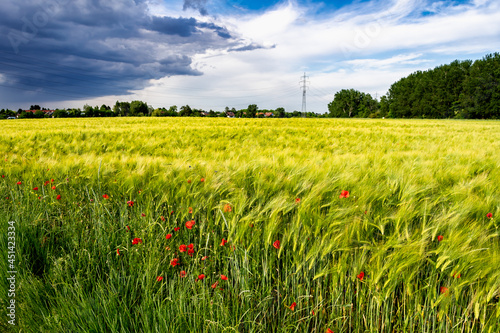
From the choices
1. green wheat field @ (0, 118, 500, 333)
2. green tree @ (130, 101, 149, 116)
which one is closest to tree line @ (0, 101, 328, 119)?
green tree @ (130, 101, 149, 116)

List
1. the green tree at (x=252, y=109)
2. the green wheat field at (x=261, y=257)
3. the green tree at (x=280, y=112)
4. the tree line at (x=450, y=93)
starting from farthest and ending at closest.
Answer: the green tree at (x=280, y=112), the green tree at (x=252, y=109), the tree line at (x=450, y=93), the green wheat field at (x=261, y=257)

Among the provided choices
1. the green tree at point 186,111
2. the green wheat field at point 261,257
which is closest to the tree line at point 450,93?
the green tree at point 186,111

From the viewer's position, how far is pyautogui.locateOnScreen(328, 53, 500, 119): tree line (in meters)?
52.7

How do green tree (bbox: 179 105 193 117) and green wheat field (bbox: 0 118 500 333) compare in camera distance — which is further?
green tree (bbox: 179 105 193 117)

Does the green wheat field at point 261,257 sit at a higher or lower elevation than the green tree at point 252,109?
lower

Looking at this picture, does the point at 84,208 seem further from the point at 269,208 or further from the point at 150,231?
the point at 269,208

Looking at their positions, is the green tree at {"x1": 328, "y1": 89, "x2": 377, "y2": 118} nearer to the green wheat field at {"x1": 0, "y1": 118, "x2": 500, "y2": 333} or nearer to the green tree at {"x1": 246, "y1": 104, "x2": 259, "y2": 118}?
the green tree at {"x1": 246, "y1": 104, "x2": 259, "y2": 118}

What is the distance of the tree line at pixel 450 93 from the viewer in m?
52.7

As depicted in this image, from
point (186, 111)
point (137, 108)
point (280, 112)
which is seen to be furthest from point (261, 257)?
point (280, 112)

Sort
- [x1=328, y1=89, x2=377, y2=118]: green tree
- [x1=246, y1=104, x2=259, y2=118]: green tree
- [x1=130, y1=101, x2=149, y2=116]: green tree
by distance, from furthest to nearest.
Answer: [x1=328, y1=89, x2=377, y2=118]: green tree, [x1=246, y1=104, x2=259, y2=118]: green tree, [x1=130, y1=101, x2=149, y2=116]: green tree

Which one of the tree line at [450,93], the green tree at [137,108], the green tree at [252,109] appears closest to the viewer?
the tree line at [450,93]

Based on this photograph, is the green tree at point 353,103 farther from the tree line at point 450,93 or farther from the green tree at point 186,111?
the green tree at point 186,111

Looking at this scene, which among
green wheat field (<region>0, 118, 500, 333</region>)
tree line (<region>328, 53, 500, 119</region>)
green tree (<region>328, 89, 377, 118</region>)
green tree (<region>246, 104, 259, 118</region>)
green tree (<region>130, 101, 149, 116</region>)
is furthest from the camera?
green tree (<region>328, 89, 377, 118</region>)

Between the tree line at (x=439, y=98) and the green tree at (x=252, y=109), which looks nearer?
the tree line at (x=439, y=98)
